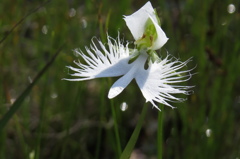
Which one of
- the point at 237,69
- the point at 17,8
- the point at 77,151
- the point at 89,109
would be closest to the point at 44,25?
the point at 17,8

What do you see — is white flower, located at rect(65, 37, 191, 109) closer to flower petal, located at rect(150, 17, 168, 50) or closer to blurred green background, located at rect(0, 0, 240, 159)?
flower petal, located at rect(150, 17, 168, 50)

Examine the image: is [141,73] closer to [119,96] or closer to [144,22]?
[144,22]

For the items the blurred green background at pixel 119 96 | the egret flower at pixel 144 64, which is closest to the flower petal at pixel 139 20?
the egret flower at pixel 144 64

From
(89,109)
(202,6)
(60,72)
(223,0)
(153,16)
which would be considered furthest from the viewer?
(89,109)

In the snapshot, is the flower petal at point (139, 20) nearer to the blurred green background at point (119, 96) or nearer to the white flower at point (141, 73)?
the white flower at point (141, 73)

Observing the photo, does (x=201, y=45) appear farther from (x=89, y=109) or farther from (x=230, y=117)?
(x=89, y=109)

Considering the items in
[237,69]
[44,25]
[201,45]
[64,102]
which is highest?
[44,25]

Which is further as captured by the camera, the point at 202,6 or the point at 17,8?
the point at 17,8

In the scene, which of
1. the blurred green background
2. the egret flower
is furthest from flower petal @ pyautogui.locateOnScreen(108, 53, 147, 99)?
the blurred green background
